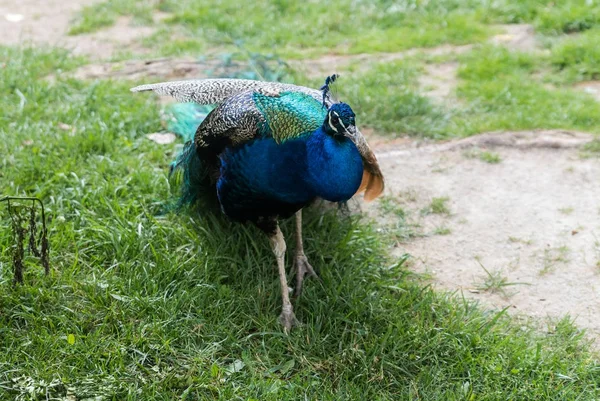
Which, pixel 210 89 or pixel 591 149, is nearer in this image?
pixel 210 89

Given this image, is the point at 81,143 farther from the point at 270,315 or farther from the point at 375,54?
the point at 375,54

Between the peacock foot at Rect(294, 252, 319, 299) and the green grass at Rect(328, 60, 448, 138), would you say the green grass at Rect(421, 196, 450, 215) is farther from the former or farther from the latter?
the peacock foot at Rect(294, 252, 319, 299)

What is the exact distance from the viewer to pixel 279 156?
276cm

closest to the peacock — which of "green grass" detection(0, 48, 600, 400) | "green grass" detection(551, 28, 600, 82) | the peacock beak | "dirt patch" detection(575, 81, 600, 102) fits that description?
the peacock beak

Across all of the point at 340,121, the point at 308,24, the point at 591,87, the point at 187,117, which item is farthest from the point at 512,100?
the point at 340,121

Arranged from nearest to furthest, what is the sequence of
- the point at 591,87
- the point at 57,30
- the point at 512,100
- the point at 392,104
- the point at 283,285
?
1. the point at 283,285
2. the point at 392,104
3. the point at 512,100
4. the point at 591,87
5. the point at 57,30

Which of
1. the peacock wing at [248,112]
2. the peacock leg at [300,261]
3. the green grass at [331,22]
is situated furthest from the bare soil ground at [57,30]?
the peacock leg at [300,261]

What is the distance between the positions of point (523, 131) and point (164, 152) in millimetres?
2438

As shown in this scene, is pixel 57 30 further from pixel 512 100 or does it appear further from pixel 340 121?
pixel 340 121

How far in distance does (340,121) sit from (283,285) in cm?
88

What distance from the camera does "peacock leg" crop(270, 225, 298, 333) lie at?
3.05 metres

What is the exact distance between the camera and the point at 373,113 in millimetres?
4922

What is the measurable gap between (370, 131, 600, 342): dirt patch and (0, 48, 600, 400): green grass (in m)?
0.24

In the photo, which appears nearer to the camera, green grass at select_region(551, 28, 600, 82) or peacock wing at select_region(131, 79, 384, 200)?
peacock wing at select_region(131, 79, 384, 200)
